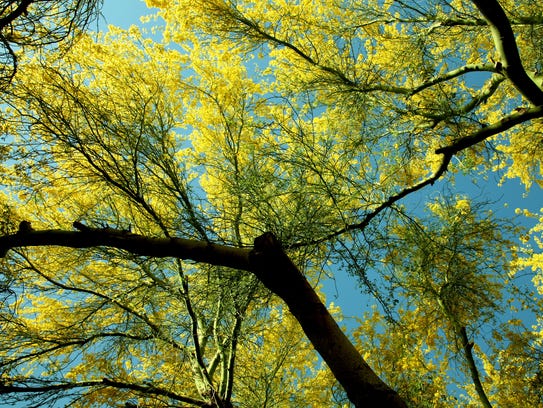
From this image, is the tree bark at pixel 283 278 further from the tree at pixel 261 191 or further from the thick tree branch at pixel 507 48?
the thick tree branch at pixel 507 48

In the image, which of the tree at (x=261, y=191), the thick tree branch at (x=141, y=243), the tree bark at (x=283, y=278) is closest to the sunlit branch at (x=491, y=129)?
the tree at (x=261, y=191)

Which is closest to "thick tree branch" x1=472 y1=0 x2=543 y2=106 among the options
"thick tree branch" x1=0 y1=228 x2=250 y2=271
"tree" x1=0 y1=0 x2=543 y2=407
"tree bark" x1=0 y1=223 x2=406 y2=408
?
"tree" x1=0 y1=0 x2=543 y2=407

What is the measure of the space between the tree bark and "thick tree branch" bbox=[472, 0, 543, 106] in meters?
2.76

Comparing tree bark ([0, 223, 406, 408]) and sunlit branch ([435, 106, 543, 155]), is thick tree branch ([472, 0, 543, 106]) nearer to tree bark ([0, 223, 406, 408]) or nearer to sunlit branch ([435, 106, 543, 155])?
sunlit branch ([435, 106, 543, 155])

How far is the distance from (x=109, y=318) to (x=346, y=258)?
14.0ft

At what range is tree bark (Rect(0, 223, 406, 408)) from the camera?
5.66 feet

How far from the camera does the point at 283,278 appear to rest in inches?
81.0

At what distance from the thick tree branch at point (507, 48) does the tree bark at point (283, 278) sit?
2.76 meters

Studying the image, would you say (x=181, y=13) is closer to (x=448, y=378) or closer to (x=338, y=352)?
(x=338, y=352)

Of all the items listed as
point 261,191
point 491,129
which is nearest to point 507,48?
point 491,129

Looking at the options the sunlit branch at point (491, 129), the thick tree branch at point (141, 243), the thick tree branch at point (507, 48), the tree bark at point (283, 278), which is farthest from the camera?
the sunlit branch at point (491, 129)

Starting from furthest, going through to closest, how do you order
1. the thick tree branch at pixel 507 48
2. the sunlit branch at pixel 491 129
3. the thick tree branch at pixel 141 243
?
the sunlit branch at pixel 491 129 < the thick tree branch at pixel 507 48 < the thick tree branch at pixel 141 243

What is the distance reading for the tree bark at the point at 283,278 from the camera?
1.73m

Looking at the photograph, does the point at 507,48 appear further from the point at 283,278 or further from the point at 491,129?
the point at 283,278
